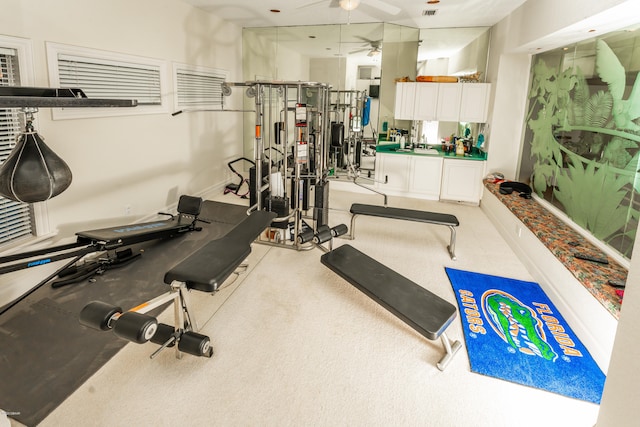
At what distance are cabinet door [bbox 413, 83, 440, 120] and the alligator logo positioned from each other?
339cm

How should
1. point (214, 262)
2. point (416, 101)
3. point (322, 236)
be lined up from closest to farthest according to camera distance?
point (214, 262)
point (322, 236)
point (416, 101)

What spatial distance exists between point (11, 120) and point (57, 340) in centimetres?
181

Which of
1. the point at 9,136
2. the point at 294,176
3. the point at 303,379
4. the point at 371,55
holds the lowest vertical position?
the point at 303,379

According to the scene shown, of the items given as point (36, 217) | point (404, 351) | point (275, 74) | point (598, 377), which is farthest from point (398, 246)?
point (275, 74)

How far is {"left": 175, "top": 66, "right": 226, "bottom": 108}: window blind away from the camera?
16.2ft

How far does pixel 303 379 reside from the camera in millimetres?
2164

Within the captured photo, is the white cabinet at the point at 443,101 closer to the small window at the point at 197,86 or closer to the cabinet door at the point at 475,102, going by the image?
the cabinet door at the point at 475,102

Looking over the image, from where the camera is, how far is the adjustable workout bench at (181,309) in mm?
1760

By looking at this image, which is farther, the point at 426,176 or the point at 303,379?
the point at 426,176

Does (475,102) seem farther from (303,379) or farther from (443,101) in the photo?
(303,379)

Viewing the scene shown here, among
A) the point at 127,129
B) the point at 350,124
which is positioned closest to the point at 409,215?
the point at 350,124

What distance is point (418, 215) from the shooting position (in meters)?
4.01

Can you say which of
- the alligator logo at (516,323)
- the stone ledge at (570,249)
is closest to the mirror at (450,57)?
the stone ledge at (570,249)

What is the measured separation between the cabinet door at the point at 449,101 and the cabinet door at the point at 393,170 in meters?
0.82
